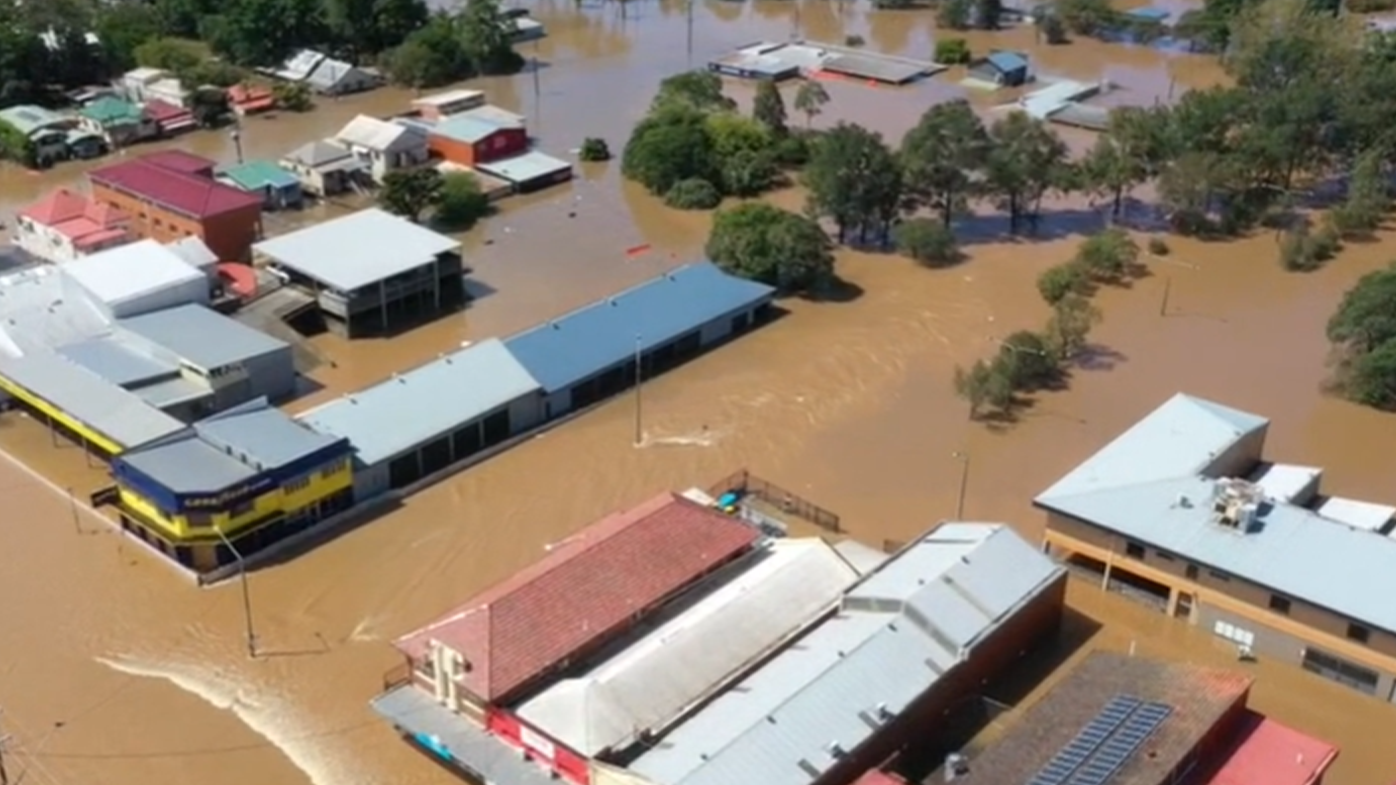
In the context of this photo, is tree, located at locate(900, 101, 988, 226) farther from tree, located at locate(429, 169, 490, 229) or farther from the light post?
the light post

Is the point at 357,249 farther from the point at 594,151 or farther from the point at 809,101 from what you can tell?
the point at 809,101

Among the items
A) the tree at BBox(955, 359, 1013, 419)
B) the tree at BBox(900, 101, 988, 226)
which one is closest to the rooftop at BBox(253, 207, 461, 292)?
the tree at BBox(900, 101, 988, 226)

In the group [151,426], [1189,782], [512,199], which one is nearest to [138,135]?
[512,199]

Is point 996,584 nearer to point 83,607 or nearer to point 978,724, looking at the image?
point 978,724

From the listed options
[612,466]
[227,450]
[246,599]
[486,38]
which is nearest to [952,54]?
[486,38]

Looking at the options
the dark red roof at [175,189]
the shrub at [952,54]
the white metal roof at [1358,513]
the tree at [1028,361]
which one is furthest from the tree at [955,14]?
the white metal roof at [1358,513]

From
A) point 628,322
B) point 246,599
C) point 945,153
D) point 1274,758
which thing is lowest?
point 246,599
